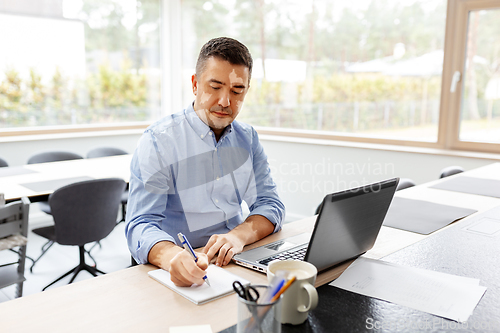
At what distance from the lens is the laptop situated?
1.01 m

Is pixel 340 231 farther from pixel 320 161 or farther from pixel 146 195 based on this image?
pixel 320 161

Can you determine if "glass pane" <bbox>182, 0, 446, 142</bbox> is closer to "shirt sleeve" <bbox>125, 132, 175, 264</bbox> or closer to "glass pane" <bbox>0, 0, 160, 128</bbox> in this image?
"glass pane" <bbox>0, 0, 160, 128</bbox>

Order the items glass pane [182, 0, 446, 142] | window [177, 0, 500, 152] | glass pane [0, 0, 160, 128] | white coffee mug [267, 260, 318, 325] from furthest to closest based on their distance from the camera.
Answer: glass pane [0, 0, 160, 128], glass pane [182, 0, 446, 142], window [177, 0, 500, 152], white coffee mug [267, 260, 318, 325]

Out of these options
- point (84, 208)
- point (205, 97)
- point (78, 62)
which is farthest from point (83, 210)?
point (78, 62)

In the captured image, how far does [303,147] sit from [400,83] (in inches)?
43.0

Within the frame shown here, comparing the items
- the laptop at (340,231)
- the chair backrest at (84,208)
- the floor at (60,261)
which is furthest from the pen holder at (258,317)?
the floor at (60,261)

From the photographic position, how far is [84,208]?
8.55 feet

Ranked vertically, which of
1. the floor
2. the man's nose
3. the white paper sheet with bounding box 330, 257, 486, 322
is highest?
the man's nose

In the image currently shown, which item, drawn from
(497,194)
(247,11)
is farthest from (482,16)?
(247,11)

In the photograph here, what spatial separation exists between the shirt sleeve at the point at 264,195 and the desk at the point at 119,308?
38cm

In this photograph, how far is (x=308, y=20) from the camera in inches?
176

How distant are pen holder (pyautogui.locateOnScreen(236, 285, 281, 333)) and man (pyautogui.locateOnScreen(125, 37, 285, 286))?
0.49 metres

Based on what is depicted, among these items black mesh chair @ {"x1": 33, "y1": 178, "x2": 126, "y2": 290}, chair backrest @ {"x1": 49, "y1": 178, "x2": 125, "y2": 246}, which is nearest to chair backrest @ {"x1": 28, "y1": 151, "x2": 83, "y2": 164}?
black mesh chair @ {"x1": 33, "y1": 178, "x2": 126, "y2": 290}

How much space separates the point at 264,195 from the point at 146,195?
1.62 ft
